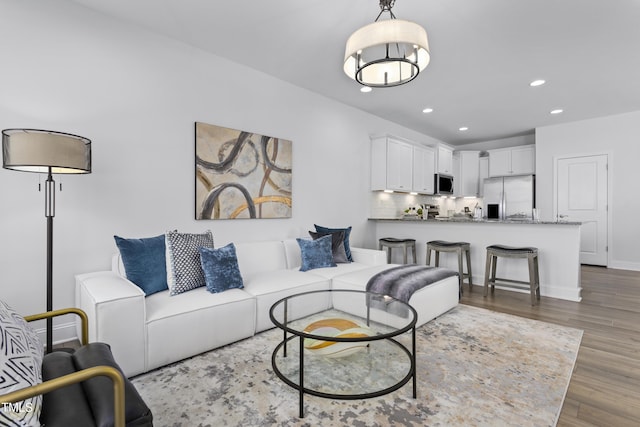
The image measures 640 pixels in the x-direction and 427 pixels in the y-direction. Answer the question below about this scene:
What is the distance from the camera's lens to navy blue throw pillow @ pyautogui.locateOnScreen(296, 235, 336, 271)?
3.54 meters

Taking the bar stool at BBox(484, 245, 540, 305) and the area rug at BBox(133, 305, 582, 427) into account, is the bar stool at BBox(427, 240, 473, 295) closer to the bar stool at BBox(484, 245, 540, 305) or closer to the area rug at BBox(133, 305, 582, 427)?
the bar stool at BBox(484, 245, 540, 305)

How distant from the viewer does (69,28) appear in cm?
257

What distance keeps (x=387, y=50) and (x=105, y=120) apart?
243 cm

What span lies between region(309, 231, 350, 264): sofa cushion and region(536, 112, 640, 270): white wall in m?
5.15

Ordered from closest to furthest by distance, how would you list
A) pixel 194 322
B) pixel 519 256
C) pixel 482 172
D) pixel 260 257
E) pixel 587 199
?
pixel 194 322 < pixel 260 257 < pixel 519 256 < pixel 587 199 < pixel 482 172

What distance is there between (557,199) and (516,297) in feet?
11.4

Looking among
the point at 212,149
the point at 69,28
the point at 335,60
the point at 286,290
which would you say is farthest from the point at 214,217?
the point at 335,60

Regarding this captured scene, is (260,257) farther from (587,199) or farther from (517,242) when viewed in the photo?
(587,199)

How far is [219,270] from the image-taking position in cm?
264

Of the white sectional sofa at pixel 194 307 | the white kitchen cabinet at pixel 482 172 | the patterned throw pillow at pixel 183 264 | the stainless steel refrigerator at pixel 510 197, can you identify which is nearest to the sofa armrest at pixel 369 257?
the white sectional sofa at pixel 194 307

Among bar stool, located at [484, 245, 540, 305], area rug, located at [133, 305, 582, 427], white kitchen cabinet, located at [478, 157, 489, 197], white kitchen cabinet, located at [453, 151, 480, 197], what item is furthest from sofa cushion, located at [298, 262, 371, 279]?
white kitchen cabinet, located at [478, 157, 489, 197]

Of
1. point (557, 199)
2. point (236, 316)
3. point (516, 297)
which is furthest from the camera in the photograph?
point (557, 199)

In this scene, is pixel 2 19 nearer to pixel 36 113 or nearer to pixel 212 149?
pixel 36 113

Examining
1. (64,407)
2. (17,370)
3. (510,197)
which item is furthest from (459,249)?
(17,370)
